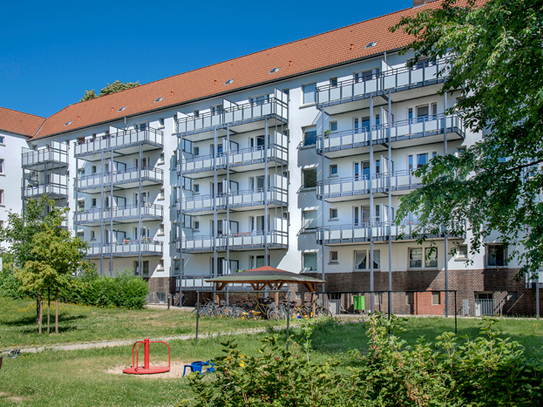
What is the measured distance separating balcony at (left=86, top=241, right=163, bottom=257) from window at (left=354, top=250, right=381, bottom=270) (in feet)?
55.7

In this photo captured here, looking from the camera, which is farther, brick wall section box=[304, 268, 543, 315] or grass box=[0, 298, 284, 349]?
brick wall section box=[304, 268, 543, 315]

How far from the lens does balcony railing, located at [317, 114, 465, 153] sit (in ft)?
99.0

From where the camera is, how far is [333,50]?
37844mm

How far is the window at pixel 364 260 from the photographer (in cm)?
3353

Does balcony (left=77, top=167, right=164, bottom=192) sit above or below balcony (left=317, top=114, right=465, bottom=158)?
below

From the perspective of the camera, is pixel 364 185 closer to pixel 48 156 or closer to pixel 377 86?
→ pixel 377 86

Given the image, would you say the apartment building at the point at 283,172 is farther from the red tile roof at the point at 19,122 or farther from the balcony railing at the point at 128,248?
the red tile roof at the point at 19,122

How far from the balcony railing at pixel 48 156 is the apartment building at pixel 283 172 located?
18 cm

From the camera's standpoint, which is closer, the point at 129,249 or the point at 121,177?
the point at 129,249

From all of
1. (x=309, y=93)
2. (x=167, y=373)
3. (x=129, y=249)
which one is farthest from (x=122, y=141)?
(x=167, y=373)

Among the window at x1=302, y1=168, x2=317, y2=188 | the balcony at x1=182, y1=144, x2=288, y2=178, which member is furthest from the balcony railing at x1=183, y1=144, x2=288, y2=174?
the window at x1=302, y1=168, x2=317, y2=188

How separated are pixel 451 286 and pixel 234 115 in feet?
61.6

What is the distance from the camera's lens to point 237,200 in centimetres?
3850

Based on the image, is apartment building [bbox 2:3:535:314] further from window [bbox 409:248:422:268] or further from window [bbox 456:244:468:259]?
window [bbox 456:244:468:259]
